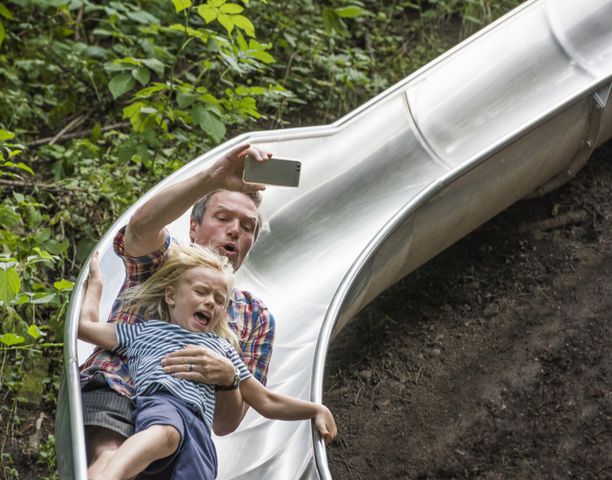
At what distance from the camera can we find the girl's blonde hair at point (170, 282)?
2.63 metres

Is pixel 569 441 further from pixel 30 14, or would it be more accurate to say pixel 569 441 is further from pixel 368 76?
pixel 30 14

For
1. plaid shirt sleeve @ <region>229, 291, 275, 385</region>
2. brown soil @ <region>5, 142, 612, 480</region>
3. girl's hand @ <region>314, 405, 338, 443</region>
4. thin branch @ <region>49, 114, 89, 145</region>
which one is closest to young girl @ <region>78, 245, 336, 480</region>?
girl's hand @ <region>314, 405, 338, 443</region>

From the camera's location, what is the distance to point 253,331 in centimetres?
293

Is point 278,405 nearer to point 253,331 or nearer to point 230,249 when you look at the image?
point 253,331

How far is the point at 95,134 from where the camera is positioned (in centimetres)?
434

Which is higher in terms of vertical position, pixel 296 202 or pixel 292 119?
pixel 296 202

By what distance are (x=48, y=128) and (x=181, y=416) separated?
251 centimetres

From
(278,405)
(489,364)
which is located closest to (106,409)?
(278,405)

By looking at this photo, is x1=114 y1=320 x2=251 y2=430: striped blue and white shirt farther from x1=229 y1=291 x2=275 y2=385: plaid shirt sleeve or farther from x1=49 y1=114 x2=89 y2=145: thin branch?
x1=49 y1=114 x2=89 y2=145: thin branch

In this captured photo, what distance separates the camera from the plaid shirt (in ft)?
8.37

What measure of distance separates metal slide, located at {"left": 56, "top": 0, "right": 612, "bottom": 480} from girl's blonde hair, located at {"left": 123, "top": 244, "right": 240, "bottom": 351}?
0.19 m

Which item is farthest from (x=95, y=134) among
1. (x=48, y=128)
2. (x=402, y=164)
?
(x=402, y=164)

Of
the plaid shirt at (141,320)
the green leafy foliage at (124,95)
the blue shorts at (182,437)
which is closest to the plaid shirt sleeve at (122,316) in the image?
the plaid shirt at (141,320)

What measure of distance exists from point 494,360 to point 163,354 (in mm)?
1575
